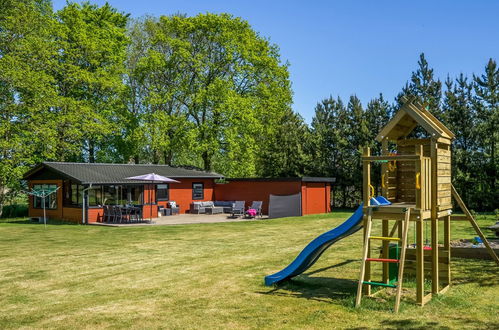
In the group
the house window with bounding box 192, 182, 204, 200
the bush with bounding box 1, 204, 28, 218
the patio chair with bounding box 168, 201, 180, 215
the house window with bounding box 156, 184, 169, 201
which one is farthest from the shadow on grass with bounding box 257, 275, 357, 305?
the bush with bounding box 1, 204, 28, 218

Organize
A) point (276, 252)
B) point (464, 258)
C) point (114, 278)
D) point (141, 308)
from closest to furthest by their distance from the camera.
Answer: point (141, 308), point (114, 278), point (464, 258), point (276, 252)

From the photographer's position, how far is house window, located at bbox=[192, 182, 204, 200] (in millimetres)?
32875

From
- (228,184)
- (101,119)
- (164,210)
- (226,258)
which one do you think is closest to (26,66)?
(101,119)

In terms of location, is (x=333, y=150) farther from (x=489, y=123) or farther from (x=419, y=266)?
(x=419, y=266)

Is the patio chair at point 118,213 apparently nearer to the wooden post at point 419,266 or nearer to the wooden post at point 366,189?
the wooden post at point 366,189

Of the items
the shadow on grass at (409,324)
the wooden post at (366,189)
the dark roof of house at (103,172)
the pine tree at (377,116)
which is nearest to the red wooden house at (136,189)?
the dark roof of house at (103,172)

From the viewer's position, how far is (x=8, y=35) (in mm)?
31750

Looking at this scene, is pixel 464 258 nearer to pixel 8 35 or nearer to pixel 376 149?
pixel 376 149

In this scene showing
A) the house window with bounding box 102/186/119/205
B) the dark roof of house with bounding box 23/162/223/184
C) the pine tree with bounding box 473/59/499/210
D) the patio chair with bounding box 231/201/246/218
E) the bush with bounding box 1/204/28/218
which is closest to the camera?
the dark roof of house with bounding box 23/162/223/184

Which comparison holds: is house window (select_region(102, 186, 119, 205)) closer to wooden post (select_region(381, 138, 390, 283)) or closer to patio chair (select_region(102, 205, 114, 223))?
patio chair (select_region(102, 205, 114, 223))

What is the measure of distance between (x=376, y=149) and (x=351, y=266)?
955 inches

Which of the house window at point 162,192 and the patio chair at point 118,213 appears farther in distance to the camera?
the house window at point 162,192

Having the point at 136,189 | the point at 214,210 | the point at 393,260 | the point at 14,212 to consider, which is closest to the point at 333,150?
the point at 214,210

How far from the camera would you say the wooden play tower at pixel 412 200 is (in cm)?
805
